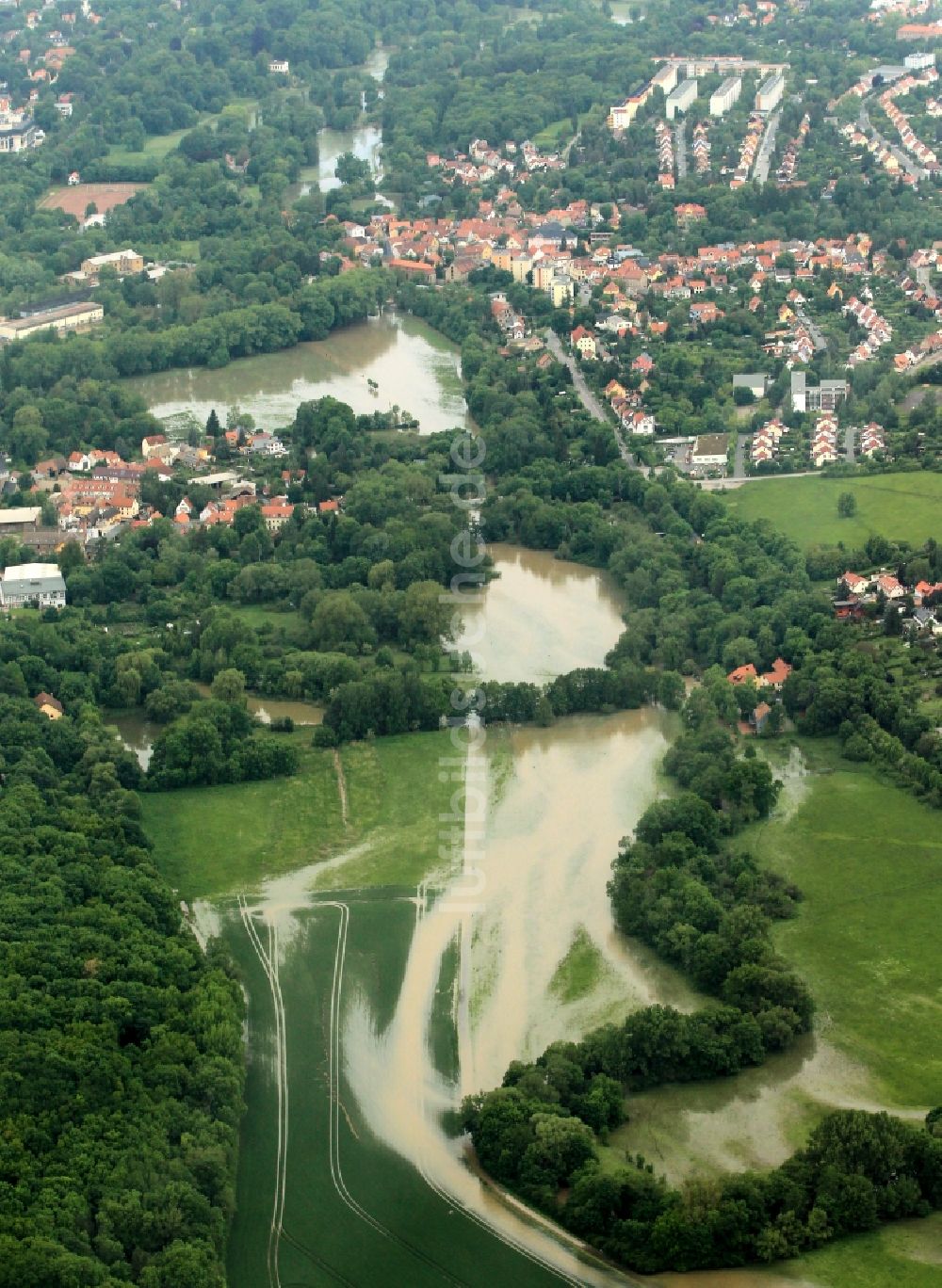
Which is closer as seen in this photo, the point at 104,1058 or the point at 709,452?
the point at 104,1058

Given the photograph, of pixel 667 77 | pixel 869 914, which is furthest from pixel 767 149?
pixel 869 914

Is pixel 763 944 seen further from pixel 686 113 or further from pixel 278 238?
pixel 686 113

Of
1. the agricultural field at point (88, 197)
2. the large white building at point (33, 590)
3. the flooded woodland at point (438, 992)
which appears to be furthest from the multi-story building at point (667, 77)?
the flooded woodland at point (438, 992)

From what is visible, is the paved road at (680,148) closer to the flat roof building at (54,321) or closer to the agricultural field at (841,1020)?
the flat roof building at (54,321)

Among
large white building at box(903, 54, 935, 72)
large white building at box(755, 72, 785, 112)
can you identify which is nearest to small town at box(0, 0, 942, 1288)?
large white building at box(755, 72, 785, 112)

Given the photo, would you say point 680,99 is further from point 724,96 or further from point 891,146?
point 891,146
